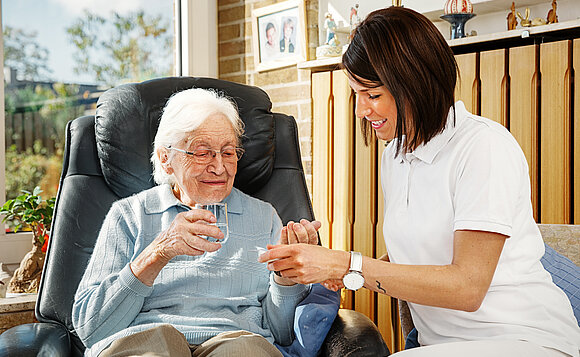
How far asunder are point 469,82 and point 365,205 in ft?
2.21

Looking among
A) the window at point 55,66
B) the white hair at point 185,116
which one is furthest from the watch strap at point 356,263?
the window at point 55,66

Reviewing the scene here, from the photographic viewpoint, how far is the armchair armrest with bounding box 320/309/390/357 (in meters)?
1.50

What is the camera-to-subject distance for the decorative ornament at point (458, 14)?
2363mm

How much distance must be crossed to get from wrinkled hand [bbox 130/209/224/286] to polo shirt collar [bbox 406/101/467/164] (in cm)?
48

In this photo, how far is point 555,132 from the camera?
2.15 m

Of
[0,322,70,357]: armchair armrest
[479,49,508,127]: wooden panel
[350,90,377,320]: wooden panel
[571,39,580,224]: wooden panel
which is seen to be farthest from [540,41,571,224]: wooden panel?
[0,322,70,357]: armchair armrest

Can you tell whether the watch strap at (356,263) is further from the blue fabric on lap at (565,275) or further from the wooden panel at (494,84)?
the wooden panel at (494,84)

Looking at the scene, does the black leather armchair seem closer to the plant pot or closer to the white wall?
the plant pot

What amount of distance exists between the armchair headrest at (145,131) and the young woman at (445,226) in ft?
1.82

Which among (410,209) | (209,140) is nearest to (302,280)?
(410,209)

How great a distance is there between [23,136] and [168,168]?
1272 millimetres

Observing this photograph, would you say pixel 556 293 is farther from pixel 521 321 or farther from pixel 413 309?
pixel 413 309

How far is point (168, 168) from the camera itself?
5.92ft

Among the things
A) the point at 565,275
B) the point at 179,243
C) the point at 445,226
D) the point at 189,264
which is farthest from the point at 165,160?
the point at 565,275
